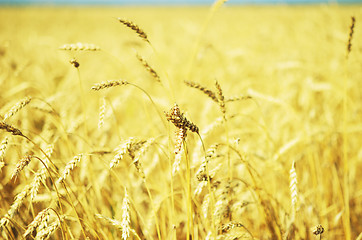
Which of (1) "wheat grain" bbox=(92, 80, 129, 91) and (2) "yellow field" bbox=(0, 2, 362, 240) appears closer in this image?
(1) "wheat grain" bbox=(92, 80, 129, 91)

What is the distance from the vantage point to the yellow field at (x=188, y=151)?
925 millimetres

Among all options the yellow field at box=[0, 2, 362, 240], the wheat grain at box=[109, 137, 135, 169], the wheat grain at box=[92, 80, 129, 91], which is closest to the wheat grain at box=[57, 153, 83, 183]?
the yellow field at box=[0, 2, 362, 240]

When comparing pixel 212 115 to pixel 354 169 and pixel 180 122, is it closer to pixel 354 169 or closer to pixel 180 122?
pixel 354 169

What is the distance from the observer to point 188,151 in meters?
1.25

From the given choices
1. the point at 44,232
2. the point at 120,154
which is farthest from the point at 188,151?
the point at 44,232

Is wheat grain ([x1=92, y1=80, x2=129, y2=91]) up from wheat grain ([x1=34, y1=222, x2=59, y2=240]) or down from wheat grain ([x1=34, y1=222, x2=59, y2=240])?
up

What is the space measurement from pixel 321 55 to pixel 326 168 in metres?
3.24

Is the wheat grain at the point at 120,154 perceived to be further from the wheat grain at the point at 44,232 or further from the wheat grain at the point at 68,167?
the wheat grain at the point at 44,232

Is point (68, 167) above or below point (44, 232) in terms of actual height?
above

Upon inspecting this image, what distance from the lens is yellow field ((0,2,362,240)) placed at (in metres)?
0.92

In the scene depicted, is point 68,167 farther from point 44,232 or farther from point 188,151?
point 188,151

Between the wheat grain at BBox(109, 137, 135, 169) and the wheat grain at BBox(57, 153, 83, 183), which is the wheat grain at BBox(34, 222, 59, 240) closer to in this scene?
the wheat grain at BBox(57, 153, 83, 183)

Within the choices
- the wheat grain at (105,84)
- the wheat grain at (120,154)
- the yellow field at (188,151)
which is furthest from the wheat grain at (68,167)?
the wheat grain at (105,84)

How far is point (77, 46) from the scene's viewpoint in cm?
99
